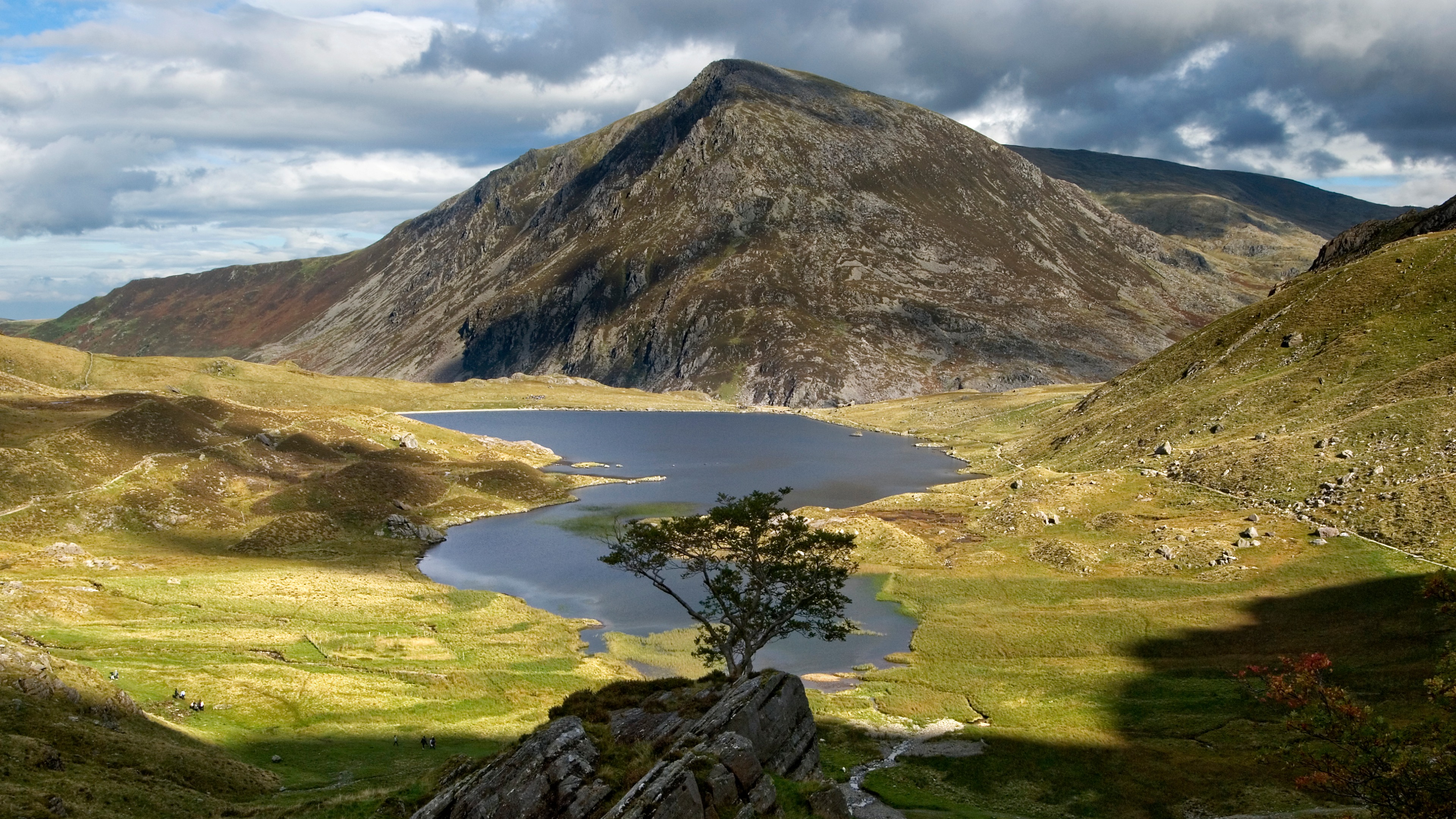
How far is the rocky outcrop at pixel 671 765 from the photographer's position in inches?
1083

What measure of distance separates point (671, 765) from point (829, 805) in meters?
5.80

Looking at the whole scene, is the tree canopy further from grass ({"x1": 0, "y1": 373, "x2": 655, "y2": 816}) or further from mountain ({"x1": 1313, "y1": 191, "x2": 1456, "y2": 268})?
mountain ({"x1": 1313, "y1": 191, "x2": 1456, "y2": 268})

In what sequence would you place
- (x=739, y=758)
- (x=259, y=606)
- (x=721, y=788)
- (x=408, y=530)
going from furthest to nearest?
(x=408, y=530), (x=259, y=606), (x=739, y=758), (x=721, y=788)

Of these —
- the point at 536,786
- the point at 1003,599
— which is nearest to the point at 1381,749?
the point at 536,786

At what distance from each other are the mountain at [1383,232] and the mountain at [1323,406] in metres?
12.9

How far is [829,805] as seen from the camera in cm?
3000

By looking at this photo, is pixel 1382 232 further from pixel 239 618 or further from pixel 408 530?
pixel 239 618

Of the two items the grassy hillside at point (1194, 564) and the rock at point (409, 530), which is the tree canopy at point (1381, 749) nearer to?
the grassy hillside at point (1194, 564)

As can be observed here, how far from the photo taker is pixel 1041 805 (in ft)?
147

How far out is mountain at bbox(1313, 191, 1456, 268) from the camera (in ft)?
454

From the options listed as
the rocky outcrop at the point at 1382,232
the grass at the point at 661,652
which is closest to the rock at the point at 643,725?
the grass at the point at 661,652

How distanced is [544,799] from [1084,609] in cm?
5975

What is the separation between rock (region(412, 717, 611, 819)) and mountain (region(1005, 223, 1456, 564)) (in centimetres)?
6565

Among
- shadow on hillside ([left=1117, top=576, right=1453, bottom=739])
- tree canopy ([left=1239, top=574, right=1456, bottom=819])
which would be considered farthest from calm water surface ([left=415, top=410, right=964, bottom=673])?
tree canopy ([left=1239, top=574, right=1456, bottom=819])
